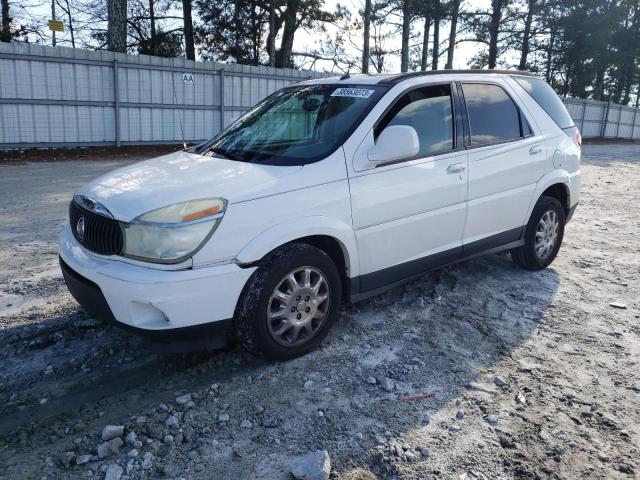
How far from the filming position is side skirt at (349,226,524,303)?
3.93 m

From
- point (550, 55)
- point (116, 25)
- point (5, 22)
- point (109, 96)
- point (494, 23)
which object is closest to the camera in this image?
point (109, 96)

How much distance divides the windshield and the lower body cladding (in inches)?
39.3

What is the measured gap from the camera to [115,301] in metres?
3.11

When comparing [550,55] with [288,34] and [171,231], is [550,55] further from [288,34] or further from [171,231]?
[171,231]

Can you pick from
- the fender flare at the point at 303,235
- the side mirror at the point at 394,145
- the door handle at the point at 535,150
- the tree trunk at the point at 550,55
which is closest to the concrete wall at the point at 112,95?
the door handle at the point at 535,150

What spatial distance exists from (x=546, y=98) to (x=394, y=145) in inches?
102

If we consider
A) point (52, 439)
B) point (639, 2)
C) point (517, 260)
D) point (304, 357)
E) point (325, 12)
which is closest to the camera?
point (52, 439)

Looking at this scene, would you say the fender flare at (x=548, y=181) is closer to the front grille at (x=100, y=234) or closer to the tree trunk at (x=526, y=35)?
the front grille at (x=100, y=234)

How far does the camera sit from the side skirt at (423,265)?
393 centimetres

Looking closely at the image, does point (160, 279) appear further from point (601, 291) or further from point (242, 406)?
point (601, 291)

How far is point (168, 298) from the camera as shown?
3027mm

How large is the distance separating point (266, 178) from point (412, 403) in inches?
63.5

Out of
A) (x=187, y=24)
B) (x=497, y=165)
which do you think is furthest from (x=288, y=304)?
(x=187, y=24)

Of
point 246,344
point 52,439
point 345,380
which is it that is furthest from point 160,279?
point 345,380
